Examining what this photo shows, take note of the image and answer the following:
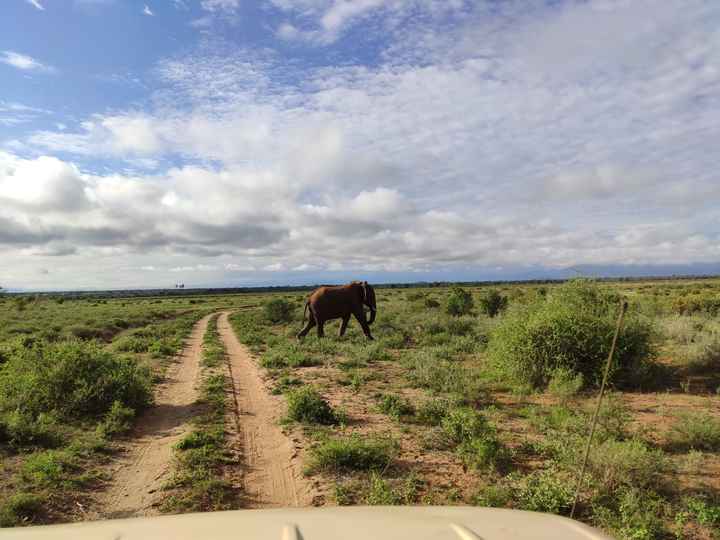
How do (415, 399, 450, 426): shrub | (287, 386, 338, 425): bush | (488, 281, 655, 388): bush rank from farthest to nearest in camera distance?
(488, 281, 655, 388): bush
(287, 386, 338, 425): bush
(415, 399, 450, 426): shrub

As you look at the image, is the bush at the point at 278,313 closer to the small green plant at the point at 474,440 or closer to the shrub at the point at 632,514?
the small green plant at the point at 474,440

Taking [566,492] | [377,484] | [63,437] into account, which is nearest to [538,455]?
[566,492]

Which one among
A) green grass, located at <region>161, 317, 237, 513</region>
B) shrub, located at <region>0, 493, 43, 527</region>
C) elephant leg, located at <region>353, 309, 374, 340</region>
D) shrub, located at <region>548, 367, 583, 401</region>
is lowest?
green grass, located at <region>161, 317, 237, 513</region>

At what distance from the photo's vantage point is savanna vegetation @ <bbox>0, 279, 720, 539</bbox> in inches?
205

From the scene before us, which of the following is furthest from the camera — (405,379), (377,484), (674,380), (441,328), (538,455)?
(441,328)

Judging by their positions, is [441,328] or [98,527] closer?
[98,527]

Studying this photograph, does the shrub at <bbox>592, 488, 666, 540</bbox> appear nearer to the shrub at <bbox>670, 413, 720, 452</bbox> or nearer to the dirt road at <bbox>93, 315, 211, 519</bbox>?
the shrub at <bbox>670, 413, 720, 452</bbox>

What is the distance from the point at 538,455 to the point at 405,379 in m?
5.35

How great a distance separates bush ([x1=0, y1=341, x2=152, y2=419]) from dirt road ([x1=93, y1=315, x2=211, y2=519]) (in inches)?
28.2

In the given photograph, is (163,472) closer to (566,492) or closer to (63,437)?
(63,437)

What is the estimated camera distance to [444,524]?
2475 millimetres

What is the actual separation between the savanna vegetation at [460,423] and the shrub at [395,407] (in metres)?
0.04

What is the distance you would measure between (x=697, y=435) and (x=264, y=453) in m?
6.69

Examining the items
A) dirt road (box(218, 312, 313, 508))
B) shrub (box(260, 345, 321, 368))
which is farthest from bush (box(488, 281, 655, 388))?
shrub (box(260, 345, 321, 368))
